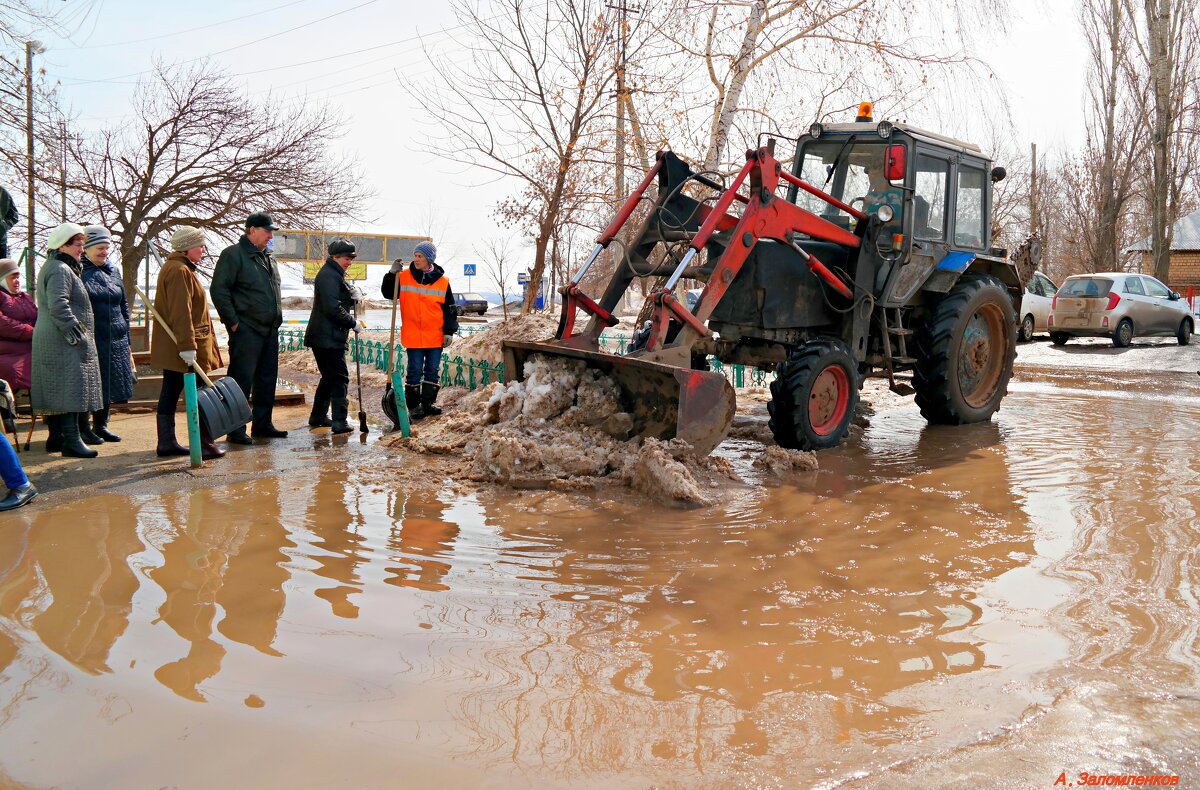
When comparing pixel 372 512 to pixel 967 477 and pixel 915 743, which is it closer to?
pixel 915 743

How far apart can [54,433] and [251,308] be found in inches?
68.4

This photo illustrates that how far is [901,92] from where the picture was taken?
41.0 feet

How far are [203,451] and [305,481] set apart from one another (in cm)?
130

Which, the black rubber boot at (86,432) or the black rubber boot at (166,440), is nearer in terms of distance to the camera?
the black rubber boot at (166,440)

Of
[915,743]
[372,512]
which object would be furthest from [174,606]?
[915,743]

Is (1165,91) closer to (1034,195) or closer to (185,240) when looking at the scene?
(1034,195)

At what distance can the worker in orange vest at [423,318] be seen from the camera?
Answer: 8516 millimetres

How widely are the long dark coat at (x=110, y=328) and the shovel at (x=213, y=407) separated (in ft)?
1.46

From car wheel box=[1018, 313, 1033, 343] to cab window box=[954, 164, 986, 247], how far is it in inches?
448

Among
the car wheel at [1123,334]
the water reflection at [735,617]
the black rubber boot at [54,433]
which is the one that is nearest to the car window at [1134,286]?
the car wheel at [1123,334]

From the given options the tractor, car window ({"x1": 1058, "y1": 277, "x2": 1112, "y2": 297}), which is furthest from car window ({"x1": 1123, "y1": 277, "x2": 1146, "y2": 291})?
the tractor

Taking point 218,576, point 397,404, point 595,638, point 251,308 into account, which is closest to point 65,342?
point 251,308

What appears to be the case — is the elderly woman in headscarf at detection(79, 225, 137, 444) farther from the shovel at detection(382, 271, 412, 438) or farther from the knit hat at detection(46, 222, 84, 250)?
the shovel at detection(382, 271, 412, 438)

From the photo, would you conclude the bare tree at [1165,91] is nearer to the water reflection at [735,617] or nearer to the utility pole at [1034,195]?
the utility pole at [1034,195]
